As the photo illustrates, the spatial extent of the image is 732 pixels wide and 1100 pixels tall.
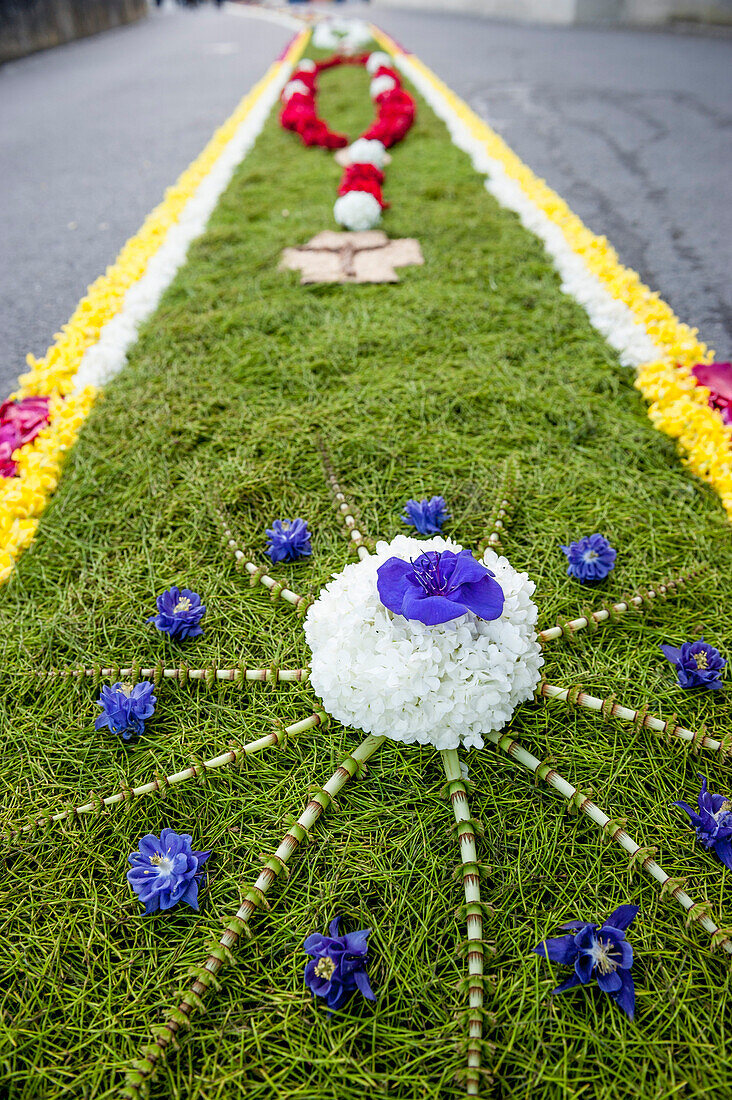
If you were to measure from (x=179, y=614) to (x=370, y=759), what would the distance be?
675 millimetres

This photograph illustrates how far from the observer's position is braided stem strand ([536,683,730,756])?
1.61 m

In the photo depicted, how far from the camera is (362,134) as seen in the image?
230 inches

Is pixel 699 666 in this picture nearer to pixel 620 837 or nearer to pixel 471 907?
pixel 620 837

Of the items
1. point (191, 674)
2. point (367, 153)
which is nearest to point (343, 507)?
point (191, 674)

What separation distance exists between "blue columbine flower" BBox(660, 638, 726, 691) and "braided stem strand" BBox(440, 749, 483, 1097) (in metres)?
0.66

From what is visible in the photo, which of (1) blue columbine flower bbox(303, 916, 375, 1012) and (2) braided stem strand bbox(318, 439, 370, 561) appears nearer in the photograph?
(1) blue columbine flower bbox(303, 916, 375, 1012)

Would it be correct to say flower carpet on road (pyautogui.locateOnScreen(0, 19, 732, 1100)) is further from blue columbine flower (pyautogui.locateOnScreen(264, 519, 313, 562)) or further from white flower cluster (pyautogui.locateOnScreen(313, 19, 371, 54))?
white flower cluster (pyautogui.locateOnScreen(313, 19, 371, 54))

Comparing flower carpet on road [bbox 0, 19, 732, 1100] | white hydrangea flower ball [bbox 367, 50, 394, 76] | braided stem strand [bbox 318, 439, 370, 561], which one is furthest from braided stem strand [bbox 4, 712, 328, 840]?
white hydrangea flower ball [bbox 367, 50, 394, 76]

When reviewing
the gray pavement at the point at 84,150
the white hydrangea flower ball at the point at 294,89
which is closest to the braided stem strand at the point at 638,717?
the gray pavement at the point at 84,150

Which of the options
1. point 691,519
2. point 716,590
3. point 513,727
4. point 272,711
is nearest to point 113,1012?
point 272,711

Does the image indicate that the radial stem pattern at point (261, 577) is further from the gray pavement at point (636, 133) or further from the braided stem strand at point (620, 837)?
the gray pavement at point (636, 133)

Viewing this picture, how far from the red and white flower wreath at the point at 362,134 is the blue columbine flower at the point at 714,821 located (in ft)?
11.8

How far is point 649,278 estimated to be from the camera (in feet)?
12.0

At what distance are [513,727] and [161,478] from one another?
4.96 feet
